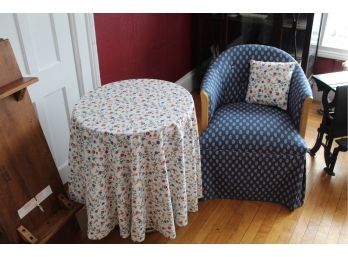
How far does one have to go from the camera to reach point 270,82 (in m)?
2.40

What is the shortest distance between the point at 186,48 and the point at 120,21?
1.12 m

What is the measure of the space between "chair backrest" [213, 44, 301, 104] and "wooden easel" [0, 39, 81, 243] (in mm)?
1213

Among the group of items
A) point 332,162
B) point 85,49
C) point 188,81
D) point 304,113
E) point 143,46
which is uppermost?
point 85,49

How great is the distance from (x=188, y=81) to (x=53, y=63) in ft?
5.79

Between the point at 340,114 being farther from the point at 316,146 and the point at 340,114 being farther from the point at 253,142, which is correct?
the point at 253,142

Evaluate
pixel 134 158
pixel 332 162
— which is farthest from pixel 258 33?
pixel 134 158

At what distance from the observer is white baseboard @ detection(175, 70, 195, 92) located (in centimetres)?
367

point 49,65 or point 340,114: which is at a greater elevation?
point 49,65

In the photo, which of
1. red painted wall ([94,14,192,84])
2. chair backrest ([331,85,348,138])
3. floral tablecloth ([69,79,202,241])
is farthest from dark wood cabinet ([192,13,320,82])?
floral tablecloth ([69,79,202,241])

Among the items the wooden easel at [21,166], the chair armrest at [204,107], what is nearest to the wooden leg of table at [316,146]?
the chair armrest at [204,107]

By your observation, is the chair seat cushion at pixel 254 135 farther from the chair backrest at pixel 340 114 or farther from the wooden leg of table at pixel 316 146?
the wooden leg of table at pixel 316 146

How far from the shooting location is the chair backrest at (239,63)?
2.46m

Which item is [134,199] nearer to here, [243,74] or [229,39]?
[243,74]

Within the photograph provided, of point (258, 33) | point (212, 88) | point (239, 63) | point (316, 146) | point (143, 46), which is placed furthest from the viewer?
point (258, 33)
